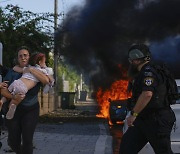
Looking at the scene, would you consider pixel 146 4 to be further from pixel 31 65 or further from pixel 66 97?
pixel 31 65

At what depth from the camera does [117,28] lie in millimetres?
21547

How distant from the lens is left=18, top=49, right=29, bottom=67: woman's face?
5.86 m

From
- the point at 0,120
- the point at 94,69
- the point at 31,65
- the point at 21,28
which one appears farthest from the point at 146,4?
the point at 31,65

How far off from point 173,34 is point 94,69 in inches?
158

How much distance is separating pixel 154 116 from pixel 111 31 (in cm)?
1681

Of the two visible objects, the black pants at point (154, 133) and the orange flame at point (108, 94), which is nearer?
the black pants at point (154, 133)

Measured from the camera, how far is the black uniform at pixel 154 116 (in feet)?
16.1

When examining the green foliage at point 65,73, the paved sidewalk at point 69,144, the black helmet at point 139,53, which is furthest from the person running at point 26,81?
the green foliage at point 65,73

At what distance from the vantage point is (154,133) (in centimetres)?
495

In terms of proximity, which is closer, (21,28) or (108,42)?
(21,28)

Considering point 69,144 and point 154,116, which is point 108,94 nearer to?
point 69,144

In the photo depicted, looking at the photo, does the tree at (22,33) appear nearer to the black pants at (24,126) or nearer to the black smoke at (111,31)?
the black smoke at (111,31)

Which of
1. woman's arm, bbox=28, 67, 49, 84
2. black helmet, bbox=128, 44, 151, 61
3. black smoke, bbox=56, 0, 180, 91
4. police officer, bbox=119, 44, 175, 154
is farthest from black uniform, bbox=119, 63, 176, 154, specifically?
black smoke, bbox=56, 0, 180, 91

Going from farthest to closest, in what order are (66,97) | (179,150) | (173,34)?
(66,97)
(173,34)
(179,150)
